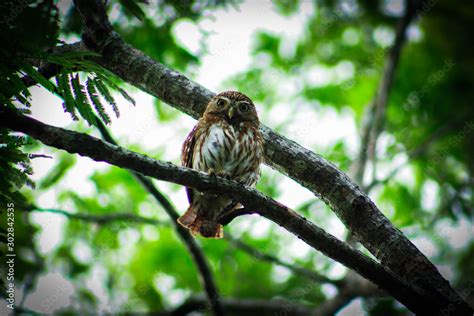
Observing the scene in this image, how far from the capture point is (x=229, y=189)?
3.04 meters

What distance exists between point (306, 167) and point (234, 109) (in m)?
1.64

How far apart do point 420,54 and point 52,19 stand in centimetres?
631

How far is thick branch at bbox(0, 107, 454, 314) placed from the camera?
2500mm

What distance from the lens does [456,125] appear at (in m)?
7.83

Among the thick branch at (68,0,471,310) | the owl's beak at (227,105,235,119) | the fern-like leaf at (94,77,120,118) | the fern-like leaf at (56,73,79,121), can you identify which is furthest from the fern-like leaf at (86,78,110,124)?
the owl's beak at (227,105,235,119)

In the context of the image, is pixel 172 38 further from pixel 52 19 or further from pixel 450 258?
pixel 450 258

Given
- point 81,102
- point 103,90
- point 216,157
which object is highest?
point 216,157

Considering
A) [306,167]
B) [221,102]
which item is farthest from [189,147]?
[306,167]

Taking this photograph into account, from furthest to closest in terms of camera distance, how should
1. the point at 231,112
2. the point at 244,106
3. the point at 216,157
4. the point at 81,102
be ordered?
1. the point at 244,106
2. the point at 231,112
3. the point at 216,157
4. the point at 81,102

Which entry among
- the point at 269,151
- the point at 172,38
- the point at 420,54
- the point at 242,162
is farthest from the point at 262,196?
the point at 420,54

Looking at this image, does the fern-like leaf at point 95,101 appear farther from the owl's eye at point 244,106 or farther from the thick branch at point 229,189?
the owl's eye at point 244,106

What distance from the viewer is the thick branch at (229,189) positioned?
8.20ft

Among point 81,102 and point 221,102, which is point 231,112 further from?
point 81,102

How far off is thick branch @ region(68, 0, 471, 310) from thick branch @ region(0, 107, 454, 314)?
0.92ft
